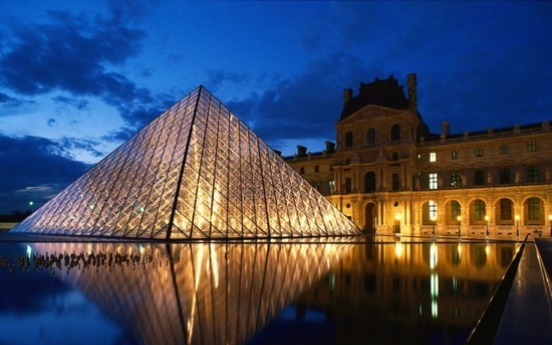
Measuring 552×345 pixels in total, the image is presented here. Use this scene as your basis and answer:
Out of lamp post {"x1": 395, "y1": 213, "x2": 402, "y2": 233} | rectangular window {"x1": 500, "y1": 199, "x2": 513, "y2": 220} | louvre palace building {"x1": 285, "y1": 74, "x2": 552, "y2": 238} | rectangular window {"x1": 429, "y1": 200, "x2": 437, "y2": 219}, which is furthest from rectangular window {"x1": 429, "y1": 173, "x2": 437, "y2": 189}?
rectangular window {"x1": 500, "y1": 199, "x2": 513, "y2": 220}

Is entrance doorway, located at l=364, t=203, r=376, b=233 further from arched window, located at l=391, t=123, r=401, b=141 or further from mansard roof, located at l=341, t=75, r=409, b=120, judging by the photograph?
mansard roof, located at l=341, t=75, r=409, b=120

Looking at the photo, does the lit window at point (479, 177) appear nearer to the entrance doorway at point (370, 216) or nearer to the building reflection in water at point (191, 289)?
the entrance doorway at point (370, 216)

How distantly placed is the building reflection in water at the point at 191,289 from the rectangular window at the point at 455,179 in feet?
101

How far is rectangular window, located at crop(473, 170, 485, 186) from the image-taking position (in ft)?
124

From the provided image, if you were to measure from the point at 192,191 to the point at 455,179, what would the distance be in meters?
27.5

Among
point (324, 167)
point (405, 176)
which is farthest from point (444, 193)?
point (324, 167)

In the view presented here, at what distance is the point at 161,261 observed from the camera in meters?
10.9

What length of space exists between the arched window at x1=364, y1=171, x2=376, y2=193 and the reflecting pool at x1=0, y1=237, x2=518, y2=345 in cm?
3271

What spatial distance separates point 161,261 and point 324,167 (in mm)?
38578

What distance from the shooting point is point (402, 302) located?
6074 millimetres

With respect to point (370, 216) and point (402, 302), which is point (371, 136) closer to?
point (370, 216)

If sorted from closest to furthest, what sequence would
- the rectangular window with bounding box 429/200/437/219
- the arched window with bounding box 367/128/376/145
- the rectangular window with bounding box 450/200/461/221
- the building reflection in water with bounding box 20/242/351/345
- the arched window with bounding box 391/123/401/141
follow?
the building reflection in water with bounding box 20/242/351/345 → the rectangular window with bounding box 450/200/461/221 → the rectangular window with bounding box 429/200/437/219 → the arched window with bounding box 391/123/401/141 → the arched window with bounding box 367/128/376/145

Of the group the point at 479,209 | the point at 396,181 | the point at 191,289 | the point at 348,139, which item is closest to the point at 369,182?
the point at 396,181

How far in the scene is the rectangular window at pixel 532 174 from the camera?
115 feet
